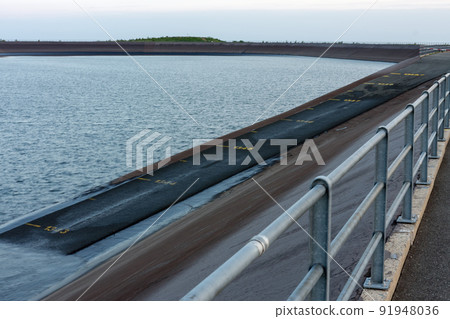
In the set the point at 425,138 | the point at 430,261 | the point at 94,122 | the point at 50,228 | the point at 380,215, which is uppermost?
the point at 425,138

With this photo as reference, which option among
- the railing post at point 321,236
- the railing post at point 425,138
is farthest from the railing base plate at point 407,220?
the railing post at point 321,236

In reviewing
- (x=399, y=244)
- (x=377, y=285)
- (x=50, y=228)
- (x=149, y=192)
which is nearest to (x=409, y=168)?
(x=399, y=244)

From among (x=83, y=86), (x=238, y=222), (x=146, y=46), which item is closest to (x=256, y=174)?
(x=238, y=222)

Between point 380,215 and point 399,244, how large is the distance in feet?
3.43

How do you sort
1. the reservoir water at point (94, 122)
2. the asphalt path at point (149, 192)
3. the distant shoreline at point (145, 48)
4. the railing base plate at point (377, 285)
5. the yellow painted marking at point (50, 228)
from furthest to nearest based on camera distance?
the distant shoreline at point (145, 48), the reservoir water at point (94, 122), the yellow painted marking at point (50, 228), the asphalt path at point (149, 192), the railing base plate at point (377, 285)

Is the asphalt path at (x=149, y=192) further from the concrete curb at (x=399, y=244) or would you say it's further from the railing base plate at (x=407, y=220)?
the railing base plate at (x=407, y=220)

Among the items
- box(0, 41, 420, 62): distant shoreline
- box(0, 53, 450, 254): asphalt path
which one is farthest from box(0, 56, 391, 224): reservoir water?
box(0, 41, 420, 62): distant shoreline

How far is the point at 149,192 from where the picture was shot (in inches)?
672

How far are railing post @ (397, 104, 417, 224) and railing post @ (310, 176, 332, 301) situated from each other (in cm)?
278

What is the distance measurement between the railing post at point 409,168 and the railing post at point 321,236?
2.78 m

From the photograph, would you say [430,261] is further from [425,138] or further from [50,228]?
[50,228]

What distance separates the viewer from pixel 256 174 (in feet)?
56.6

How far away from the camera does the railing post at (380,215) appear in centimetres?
444
